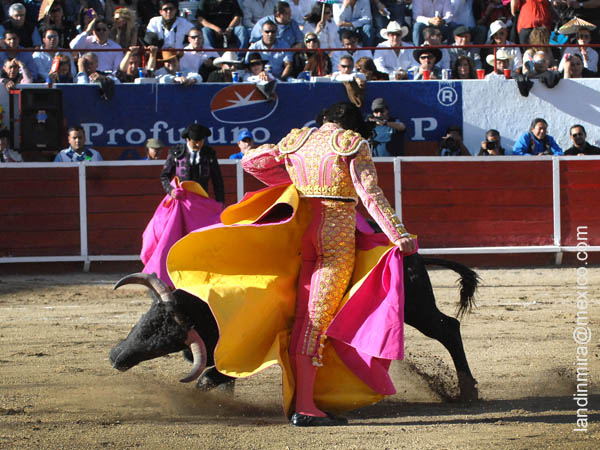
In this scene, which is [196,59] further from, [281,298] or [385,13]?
[281,298]

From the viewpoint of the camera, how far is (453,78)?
9133 millimetres

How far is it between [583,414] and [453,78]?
19.3 ft

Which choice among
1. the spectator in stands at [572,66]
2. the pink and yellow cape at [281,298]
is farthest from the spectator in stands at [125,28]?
the pink and yellow cape at [281,298]

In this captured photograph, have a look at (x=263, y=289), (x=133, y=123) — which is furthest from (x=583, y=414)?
(x=133, y=123)

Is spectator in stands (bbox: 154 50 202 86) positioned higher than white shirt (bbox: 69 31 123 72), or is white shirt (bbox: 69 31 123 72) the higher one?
white shirt (bbox: 69 31 123 72)

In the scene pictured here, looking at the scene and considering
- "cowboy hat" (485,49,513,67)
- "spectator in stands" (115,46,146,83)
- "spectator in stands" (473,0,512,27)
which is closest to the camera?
"spectator in stands" (115,46,146,83)

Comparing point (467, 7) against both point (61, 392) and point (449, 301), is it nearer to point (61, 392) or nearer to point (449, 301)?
point (449, 301)

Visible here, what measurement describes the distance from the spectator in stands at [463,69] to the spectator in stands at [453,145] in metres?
0.61

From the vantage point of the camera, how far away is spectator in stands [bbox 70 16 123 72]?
8.75 meters

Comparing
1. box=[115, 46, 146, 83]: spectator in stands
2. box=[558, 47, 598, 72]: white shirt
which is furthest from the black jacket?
box=[558, 47, 598, 72]: white shirt

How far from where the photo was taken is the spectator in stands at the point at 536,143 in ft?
28.2

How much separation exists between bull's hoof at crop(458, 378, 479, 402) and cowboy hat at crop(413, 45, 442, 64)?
549cm

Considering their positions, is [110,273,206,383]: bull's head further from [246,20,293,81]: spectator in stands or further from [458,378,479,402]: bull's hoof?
[246,20,293,81]: spectator in stands

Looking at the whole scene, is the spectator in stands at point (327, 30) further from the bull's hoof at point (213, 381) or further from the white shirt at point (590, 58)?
the bull's hoof at point (213, 381)
